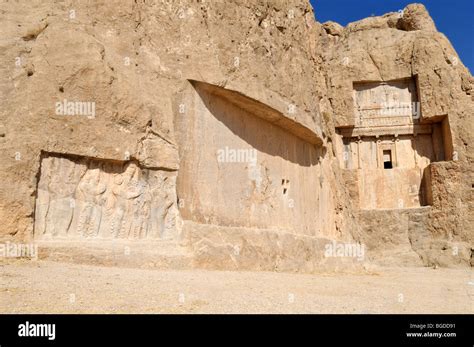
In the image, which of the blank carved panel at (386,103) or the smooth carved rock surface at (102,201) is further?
the blank carved panel at (386,103)

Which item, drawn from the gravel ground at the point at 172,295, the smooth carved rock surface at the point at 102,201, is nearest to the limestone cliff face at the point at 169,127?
the smooth carved rock surface at the point at 102,201

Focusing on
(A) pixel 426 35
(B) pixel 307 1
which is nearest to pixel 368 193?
(A) pixel 426 35

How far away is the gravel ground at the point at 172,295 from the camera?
5352 mm

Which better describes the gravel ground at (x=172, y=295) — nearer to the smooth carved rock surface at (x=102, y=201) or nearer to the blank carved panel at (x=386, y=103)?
the smooth carved rock surface at (x=102, y=201)

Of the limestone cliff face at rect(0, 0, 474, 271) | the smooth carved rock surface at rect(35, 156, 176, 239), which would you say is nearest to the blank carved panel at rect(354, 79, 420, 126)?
the limestone cliff face at rect(0, 0, 474, 271)

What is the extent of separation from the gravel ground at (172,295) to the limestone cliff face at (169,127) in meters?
1.70

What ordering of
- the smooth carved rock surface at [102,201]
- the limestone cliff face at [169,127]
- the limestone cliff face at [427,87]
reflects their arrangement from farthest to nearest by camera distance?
1. the limestone cliff face at [427,87]
2. the limestone cliff face at [169,127]
3. the smooth carved rock surface at [102,201]

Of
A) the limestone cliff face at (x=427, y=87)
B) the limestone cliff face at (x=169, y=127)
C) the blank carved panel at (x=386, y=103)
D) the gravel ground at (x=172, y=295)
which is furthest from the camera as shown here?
the blank carved panel at (x=386, y=103)

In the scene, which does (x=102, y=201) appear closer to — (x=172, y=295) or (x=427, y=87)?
(x=172, y=295)

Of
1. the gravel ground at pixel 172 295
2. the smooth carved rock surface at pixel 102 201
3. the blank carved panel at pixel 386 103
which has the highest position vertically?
the blank carved panel at pixel 386 103

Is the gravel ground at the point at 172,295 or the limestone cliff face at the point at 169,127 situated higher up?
the limestone cliff face at the point at 169,127

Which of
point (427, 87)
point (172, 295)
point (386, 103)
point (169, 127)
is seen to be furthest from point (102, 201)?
point (386, 103)

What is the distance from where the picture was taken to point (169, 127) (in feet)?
35.8

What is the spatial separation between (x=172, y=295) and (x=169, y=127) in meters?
5.40
